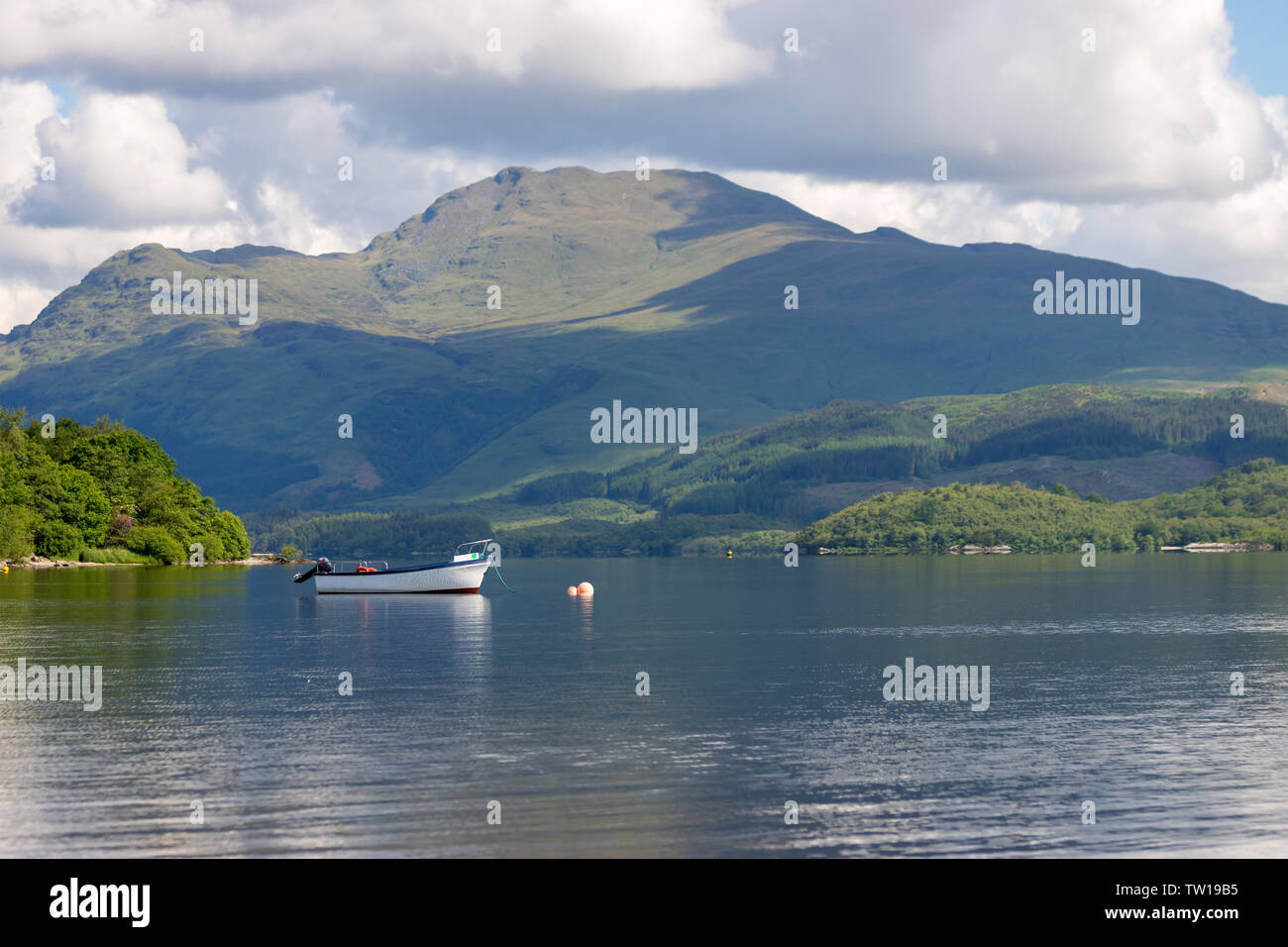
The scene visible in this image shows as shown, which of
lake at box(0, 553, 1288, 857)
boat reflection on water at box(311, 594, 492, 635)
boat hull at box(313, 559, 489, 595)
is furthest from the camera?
boat hull at box(313, 559, 489, 595)

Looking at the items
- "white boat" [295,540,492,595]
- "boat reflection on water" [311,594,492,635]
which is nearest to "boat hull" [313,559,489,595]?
"white boat" [295,540,492,595]

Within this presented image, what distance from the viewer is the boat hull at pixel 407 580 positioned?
182 meters

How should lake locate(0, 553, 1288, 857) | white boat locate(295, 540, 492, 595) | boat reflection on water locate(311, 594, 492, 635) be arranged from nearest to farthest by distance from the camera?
lake locate(0, 553, 1288, 857) < boat reflection on water locate(311, 594, 492, 635) < white boat locate(295, 540, 492, 595)

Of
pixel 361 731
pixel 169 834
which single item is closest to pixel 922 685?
pixel 361 731

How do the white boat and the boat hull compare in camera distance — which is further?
the boat hull

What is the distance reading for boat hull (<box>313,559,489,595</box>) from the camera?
598 ft

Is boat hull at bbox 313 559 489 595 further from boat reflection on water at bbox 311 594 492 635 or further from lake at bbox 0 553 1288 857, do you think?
lake at bbox 0 553 1288 857

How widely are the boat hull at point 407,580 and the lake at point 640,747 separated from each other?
66.3m

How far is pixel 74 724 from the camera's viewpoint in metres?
62.8

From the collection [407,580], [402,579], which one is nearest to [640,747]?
[407,580]

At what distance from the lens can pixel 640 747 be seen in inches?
2256

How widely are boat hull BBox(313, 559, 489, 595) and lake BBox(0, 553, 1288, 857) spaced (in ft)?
218

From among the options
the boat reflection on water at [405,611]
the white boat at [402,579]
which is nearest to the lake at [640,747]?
the boat reflection on water at [405,611]

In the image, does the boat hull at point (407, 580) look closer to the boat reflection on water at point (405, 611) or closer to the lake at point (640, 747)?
the boat reflection on water at point (405, 611)
